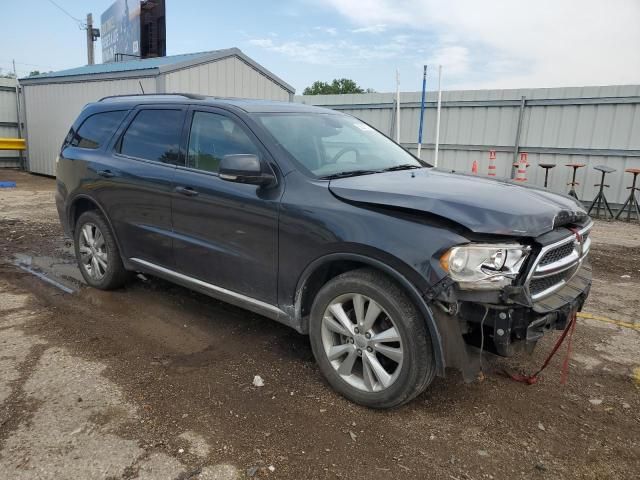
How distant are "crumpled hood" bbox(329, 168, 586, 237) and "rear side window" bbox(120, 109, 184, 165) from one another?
1.60 m

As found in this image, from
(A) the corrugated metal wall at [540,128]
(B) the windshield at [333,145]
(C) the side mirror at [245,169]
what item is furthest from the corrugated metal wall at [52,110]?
(C) the side mirror at [245,169]

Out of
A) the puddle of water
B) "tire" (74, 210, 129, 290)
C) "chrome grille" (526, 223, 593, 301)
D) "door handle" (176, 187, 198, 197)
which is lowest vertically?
the puddle of water

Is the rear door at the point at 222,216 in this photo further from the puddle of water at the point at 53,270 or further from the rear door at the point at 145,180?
the puddle of water at the point at 53,270

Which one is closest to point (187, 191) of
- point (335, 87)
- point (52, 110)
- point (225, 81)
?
point (225, 81)

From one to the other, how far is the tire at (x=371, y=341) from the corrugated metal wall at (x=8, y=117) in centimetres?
1850

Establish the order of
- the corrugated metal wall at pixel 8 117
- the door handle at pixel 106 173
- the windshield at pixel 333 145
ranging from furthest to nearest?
the corrugated metal wall at pixel 8 117 → the door handle at pixel 106 173 → the windshield at pixel 333 145

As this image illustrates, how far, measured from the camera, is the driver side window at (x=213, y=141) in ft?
12.0

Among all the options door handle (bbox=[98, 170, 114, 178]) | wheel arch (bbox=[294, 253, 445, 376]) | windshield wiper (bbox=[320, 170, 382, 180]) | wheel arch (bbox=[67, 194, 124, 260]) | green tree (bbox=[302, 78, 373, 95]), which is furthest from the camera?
green tree (bbox=[302, 78, 373, 95])

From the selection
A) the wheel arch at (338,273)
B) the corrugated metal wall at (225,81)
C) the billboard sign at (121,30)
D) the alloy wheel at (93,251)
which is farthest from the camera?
the billboard sign at (121,30)

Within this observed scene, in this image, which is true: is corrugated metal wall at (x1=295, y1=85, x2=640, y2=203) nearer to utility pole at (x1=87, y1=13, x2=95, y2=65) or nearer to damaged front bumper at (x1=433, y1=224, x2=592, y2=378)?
damaged front bumper at (x1=433, y1=224, x2=592, y2=378)

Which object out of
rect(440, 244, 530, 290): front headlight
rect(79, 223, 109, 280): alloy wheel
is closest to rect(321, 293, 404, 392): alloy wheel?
rect(440, 244, 530, 290): front headlight

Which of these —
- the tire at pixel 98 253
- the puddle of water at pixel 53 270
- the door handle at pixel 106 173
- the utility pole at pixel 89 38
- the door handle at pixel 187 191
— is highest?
the utility pole at pixel 89 38

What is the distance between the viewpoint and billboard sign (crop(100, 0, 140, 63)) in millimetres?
20797

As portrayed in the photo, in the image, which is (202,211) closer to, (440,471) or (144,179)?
(144,179)
